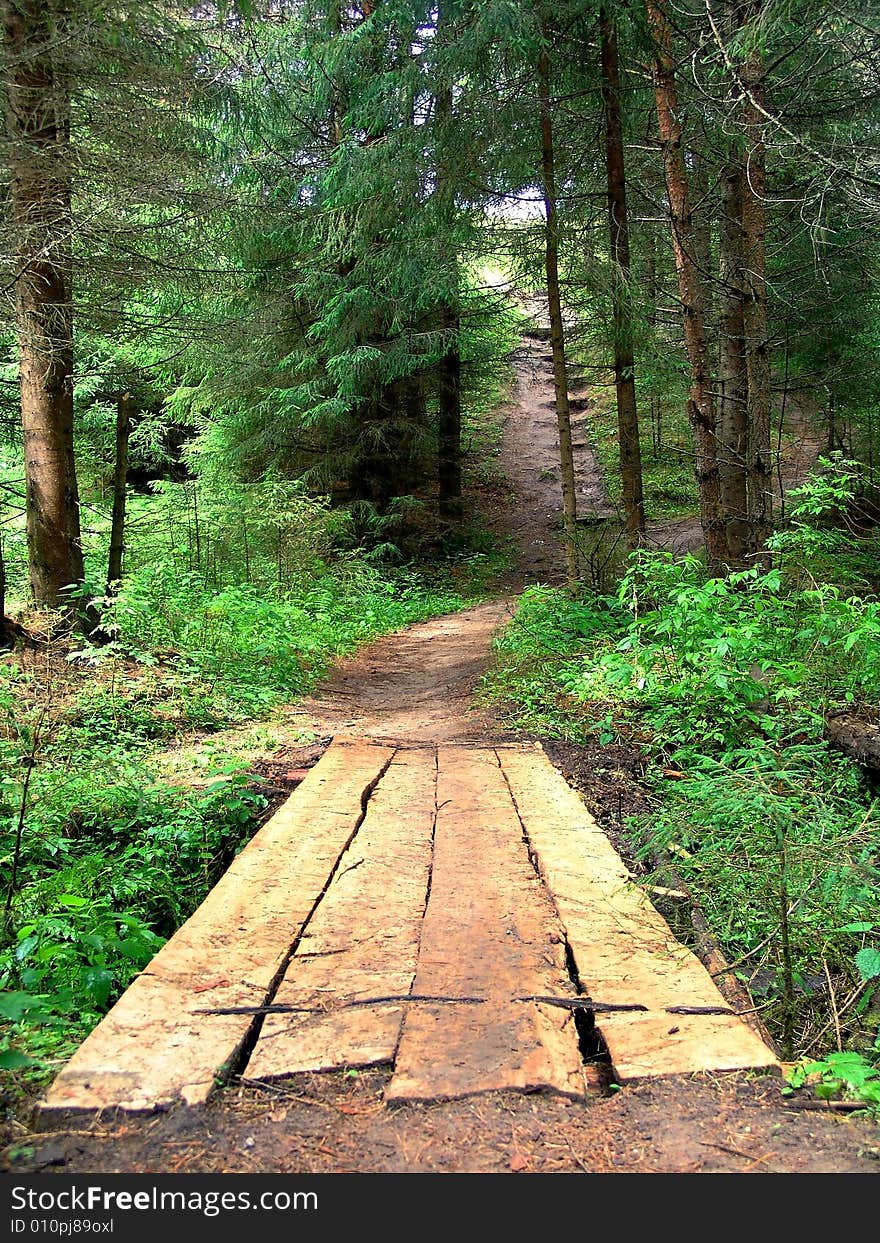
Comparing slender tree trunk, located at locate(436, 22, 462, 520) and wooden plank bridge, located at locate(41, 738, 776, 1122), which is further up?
slender tree trunk, located at locate(436, 22, 462, 520)

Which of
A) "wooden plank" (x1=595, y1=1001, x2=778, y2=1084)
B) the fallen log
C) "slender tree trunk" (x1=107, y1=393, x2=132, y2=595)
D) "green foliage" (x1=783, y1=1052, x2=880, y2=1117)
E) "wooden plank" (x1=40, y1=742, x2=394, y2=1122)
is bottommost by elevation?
"green foliage" (x1=783, y1=1052, x2=880, y2=1117)

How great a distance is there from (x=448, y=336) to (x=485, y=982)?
14.0 m

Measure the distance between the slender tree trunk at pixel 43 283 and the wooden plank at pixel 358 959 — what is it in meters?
5.25

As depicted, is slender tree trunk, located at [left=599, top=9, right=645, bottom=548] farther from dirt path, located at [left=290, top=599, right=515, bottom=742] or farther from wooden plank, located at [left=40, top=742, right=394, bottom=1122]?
wooden plank, located at [left=40, top=742, right=394, bottom=1122]

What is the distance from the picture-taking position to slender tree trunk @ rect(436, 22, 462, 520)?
10.0 meters

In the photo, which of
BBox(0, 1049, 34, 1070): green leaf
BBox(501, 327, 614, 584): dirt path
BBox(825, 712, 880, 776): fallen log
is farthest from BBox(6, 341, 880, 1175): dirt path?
BBox(501, 327, 614, 584): dirt path

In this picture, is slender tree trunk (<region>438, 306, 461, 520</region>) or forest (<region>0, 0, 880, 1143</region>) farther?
slender tree trunk (<region>438, 306, 461, 520</region>)

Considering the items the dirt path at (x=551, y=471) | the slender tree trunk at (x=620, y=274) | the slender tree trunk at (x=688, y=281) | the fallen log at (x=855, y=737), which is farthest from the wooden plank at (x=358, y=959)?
the dirt path at (x=551, y=471)

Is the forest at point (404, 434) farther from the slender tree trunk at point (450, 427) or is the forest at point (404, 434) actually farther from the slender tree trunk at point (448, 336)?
the slender tree trunk at point (450, 427)

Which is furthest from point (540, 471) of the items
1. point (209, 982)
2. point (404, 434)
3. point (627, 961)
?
point (209, 982)

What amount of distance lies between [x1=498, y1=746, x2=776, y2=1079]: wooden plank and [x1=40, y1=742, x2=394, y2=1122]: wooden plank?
1019 mm

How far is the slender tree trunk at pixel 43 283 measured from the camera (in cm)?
689
